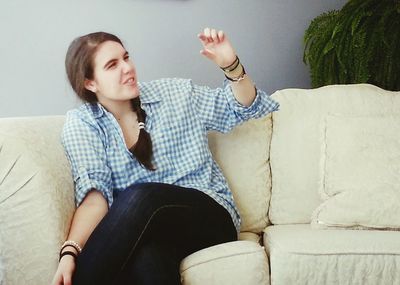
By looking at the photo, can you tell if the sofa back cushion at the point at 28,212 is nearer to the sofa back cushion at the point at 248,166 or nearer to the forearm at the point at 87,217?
the forearm at the point at 87,217

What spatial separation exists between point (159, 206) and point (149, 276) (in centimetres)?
19

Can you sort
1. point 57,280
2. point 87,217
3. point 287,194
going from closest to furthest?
point 57,280, point 87,217, point 287,194

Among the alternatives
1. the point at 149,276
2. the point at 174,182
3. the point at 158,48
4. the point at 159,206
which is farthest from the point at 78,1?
the point at 149,276

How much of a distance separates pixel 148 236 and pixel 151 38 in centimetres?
98

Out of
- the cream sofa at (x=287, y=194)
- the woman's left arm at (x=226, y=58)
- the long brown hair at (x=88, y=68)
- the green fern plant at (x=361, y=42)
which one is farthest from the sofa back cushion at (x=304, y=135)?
the long brown hair at (x=88, y=68)

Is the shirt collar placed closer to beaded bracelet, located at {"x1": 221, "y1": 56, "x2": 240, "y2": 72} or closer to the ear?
the ear

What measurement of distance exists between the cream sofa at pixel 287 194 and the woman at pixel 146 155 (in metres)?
0.07

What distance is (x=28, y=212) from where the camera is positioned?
1.17 m

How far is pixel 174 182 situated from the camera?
146 centimetres

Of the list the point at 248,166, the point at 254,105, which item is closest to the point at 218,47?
the point at 254,105

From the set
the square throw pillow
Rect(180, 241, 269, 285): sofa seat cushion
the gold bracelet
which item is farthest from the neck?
the square throw pillow

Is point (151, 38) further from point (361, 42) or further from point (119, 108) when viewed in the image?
point (361, 42)

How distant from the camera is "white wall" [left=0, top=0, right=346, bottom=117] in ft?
5.73

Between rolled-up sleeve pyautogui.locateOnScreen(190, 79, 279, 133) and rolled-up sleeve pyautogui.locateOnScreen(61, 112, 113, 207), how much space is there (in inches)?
13.7
